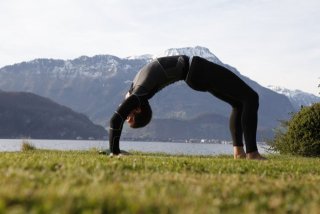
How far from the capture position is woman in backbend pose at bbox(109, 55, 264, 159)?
1138 centimetres

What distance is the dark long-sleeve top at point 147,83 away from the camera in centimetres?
1119

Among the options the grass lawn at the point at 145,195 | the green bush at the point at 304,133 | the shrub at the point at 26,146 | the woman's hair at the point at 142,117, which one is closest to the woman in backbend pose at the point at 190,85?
the woman's hair at the point at 142,117

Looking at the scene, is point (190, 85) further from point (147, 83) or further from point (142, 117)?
point (142, 117)

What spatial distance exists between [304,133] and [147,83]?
1703 centimetres

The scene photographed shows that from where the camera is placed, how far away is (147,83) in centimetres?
1136

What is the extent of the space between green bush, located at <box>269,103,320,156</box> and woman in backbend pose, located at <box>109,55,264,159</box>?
47.4 ft

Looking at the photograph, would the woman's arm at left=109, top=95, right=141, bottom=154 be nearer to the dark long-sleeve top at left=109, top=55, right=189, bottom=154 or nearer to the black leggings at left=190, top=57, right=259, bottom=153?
the dark long-sleeve top at left=109, top=55, right=189, bottom=154

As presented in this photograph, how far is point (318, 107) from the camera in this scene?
26.4 m

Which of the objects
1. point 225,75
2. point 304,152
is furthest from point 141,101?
point 304,152

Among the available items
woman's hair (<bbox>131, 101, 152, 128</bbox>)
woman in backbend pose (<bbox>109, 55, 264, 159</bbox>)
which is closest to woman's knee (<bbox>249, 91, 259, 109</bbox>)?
woman in backbend pose (<bbox>109, 55, 264, 159</bbox>)

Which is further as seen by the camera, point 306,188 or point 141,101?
point 141,101

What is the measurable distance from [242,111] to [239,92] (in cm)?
47

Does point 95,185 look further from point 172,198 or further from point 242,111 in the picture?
point 242,111

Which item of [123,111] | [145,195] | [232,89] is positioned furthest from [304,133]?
[145,195]
